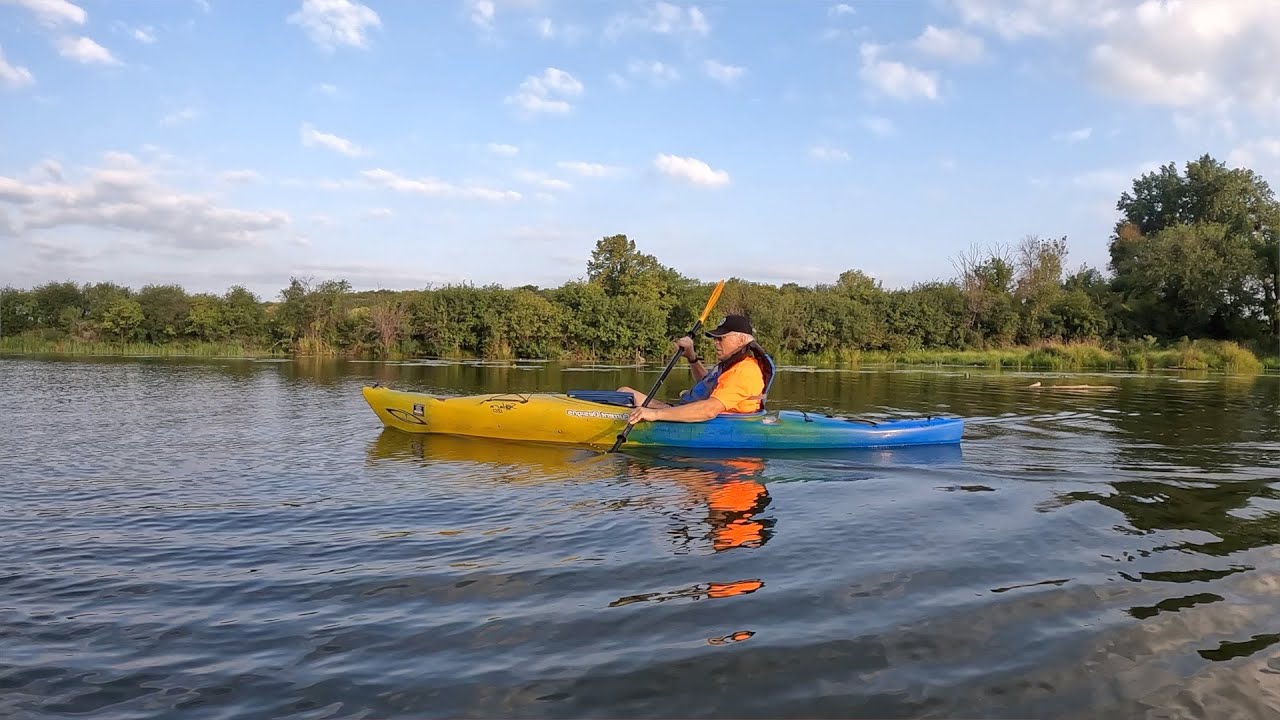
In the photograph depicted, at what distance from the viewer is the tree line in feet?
113

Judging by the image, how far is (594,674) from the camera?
2668 millimetres

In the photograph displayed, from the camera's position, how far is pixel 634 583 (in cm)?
361

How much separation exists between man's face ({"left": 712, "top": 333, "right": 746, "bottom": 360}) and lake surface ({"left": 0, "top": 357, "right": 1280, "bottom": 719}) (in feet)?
3.52

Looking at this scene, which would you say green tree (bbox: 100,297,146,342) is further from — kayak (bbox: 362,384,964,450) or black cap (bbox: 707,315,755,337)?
black cap (bbox: 707,315,755,337)

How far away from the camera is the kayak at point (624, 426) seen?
7555 mm

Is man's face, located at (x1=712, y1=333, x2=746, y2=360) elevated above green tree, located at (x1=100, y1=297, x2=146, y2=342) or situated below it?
below

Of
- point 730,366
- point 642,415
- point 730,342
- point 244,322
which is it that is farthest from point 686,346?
point 244,322

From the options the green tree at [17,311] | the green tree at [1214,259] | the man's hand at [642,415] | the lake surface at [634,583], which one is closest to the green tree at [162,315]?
the green tree at [17,311]

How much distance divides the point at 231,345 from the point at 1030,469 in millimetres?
35517

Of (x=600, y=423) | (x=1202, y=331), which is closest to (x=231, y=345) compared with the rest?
(x=600, y=423)

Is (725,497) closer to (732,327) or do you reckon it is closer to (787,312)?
(732,327)

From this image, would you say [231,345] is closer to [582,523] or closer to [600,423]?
[600,423]

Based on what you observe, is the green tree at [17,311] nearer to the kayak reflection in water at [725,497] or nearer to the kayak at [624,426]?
the kayak at [624,426]

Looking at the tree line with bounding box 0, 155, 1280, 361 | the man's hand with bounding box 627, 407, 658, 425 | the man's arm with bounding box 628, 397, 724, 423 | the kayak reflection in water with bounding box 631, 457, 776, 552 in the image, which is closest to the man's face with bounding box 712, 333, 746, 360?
the man's arm with bounding box 628, 397, 724, 423
